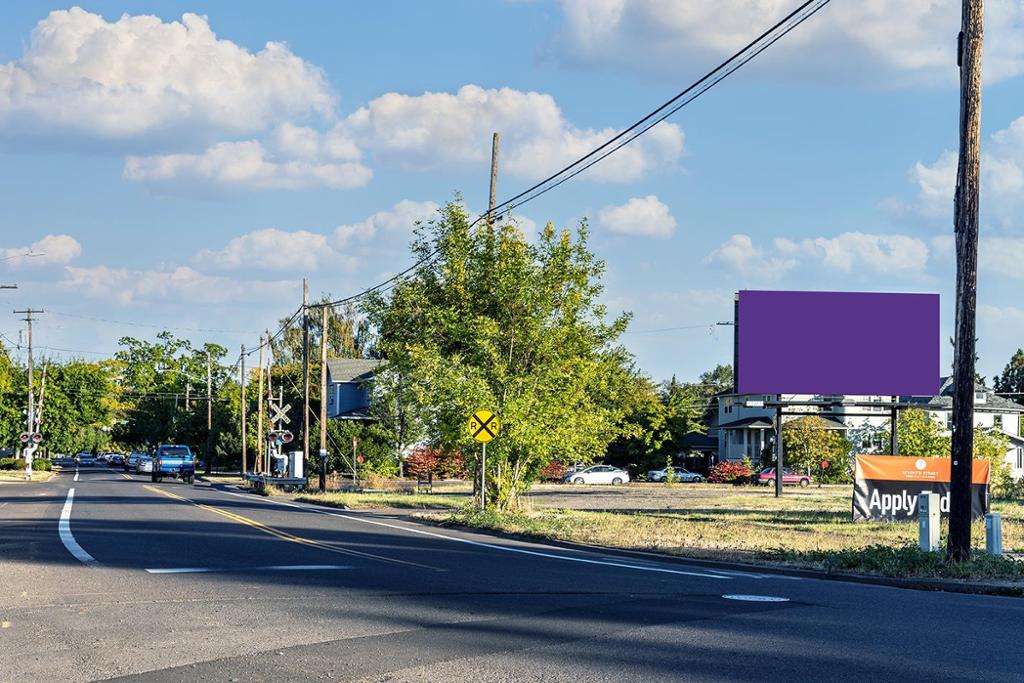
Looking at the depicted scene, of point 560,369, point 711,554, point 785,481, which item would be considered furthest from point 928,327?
point 785,481

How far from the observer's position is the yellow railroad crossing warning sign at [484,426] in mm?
27156

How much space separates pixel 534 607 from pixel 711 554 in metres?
8.03

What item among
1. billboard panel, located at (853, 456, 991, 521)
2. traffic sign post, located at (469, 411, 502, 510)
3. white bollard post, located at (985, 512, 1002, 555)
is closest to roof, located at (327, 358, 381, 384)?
traffic sign post, located at (469, 411, 502, 510)

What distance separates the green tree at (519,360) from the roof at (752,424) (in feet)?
159

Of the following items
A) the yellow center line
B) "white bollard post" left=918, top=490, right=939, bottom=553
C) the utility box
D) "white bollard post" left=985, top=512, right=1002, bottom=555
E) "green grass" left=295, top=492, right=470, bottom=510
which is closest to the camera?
the yellow center line

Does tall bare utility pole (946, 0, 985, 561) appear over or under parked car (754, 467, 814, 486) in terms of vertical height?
over

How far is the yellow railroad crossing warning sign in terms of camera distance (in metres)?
27.2

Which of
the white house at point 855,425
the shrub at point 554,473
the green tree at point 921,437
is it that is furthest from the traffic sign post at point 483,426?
the white house at point 855,425

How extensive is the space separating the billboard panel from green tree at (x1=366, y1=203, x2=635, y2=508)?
6.43 m

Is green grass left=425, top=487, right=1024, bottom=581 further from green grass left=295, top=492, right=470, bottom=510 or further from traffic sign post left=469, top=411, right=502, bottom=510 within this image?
green grass left=295, top=492, right=470, bottom=510

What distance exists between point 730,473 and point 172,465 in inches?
1318

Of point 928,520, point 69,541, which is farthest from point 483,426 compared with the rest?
point 928,520

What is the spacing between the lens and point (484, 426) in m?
27.2

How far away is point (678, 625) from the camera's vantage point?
10.7 meters
